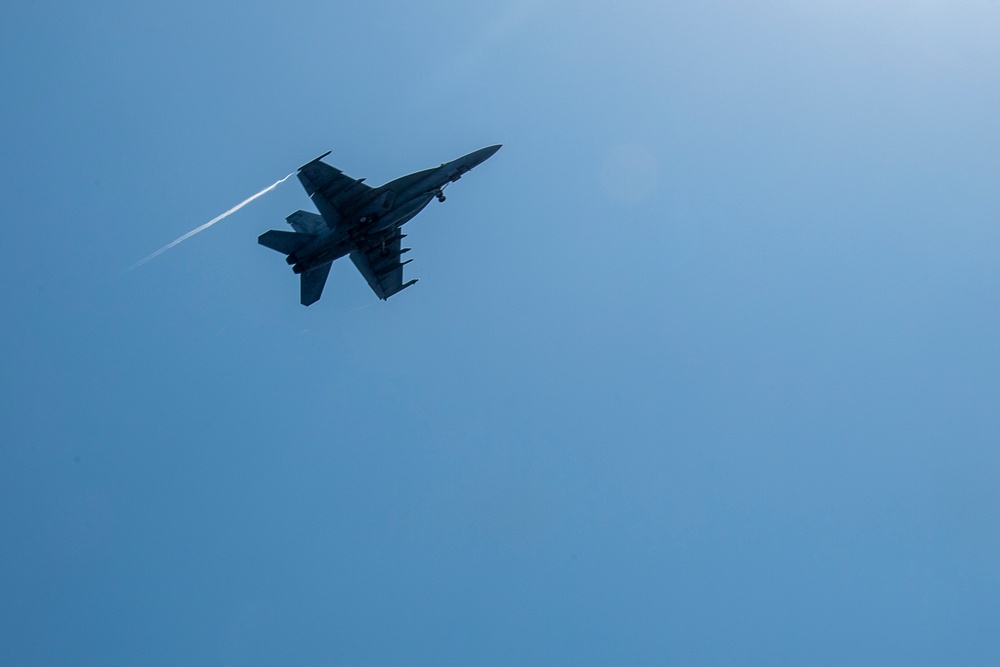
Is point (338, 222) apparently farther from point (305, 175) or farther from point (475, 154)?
point (475, 154)

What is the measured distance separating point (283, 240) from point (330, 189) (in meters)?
3.99

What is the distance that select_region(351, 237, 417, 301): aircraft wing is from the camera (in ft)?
157

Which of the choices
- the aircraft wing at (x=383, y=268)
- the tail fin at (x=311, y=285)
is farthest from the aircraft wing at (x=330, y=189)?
the aircraft wing at (x=383, y=268)

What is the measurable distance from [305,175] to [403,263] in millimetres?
8428

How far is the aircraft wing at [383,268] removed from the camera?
4784 centimetres

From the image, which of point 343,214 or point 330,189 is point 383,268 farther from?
point 330,189

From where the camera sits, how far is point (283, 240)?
145ft

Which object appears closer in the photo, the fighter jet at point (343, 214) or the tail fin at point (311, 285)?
the fighter jet at point (343, 214)

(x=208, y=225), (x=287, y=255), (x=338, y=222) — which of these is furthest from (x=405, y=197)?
(x=208, y=225)

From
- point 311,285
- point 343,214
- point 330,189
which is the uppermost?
point 330,189

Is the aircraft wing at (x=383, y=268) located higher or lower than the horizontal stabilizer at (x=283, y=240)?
lower

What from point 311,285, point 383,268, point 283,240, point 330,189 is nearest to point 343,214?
point 330,189

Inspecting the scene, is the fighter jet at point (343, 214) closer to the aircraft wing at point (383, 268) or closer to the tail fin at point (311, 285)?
the tail fin at point (311, 285)

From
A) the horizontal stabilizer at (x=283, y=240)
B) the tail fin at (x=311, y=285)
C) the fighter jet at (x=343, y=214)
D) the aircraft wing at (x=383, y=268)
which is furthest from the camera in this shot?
the aircraft wing at (x=383, y=268)
